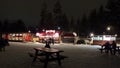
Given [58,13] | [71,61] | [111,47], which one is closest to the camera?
[71,61]

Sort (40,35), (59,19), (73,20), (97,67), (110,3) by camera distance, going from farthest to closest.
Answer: (73,20)
(59,19)
(110,3)
(40,35)
(97,67)

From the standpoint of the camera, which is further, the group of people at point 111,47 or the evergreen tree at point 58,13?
the evergreen tree at point 58,13

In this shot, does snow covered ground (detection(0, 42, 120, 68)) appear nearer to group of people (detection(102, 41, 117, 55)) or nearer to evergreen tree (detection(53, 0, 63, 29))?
group of people (detection(102, 41, 117, 55))

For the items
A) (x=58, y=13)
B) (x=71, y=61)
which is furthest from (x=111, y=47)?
(x=58, y=13)

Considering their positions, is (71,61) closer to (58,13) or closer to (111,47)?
(111,47)

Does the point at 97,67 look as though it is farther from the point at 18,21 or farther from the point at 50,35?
the point at 18,21

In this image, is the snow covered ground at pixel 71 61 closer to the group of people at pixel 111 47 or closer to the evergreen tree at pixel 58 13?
the group of people at pixel 111 47

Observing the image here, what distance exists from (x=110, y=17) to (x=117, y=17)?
379 cm

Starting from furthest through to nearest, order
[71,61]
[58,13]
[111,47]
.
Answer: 1. [58,13]
2. [111,47]
3. [71,61]

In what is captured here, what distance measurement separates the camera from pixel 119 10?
45531 millimetres

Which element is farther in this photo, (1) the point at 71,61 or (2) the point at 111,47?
(2) the point at 111,47

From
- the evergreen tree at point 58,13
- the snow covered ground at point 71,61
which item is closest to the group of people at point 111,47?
the snow covered ground at point 71,61

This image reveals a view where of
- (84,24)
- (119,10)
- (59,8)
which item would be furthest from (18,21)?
(119,10)

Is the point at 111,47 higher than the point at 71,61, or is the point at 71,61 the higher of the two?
the point at 111,47
